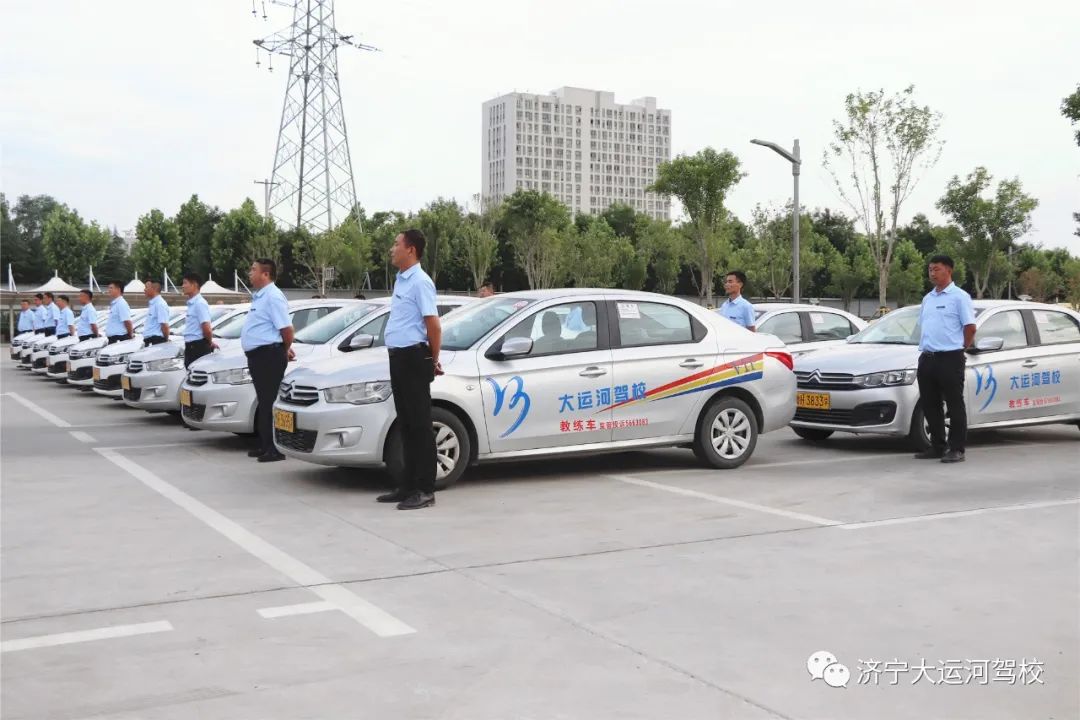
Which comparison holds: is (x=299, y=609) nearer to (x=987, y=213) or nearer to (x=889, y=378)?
(x=889, y=378)

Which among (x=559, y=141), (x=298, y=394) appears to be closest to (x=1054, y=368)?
(x=298, y=394)

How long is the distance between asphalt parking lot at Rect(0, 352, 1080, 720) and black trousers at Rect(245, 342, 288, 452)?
2.39 ft

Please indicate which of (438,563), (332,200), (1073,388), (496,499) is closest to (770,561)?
(438,563)

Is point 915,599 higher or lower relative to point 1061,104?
lower

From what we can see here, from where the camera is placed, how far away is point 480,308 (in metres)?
9.54

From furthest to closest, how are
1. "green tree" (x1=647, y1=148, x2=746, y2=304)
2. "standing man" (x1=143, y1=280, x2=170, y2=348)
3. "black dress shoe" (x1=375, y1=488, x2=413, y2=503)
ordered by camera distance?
"green tree" (x1=647, y1=148, x2=746, y2=304) → "standing man" (x1=143, y1=280, x2=170, y2=348) → "black dress shoe" (x1=375, y1=488, x2=413, y2=503)

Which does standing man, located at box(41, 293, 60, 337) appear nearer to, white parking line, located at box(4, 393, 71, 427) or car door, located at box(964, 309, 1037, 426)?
white parking line, located at box(4, 393, 71, 427)

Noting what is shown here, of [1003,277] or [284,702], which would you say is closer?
[284,702]

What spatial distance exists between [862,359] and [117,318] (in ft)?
38.8

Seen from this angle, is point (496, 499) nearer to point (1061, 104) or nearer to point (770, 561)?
point (770, 561)

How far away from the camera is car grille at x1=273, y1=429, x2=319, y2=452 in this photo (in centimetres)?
852

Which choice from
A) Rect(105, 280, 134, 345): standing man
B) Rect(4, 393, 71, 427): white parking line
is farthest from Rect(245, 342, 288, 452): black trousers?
Rect(105, 280, 134, 345): standing man

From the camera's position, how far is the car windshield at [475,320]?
898cm

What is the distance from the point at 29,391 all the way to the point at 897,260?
71.8 metres
